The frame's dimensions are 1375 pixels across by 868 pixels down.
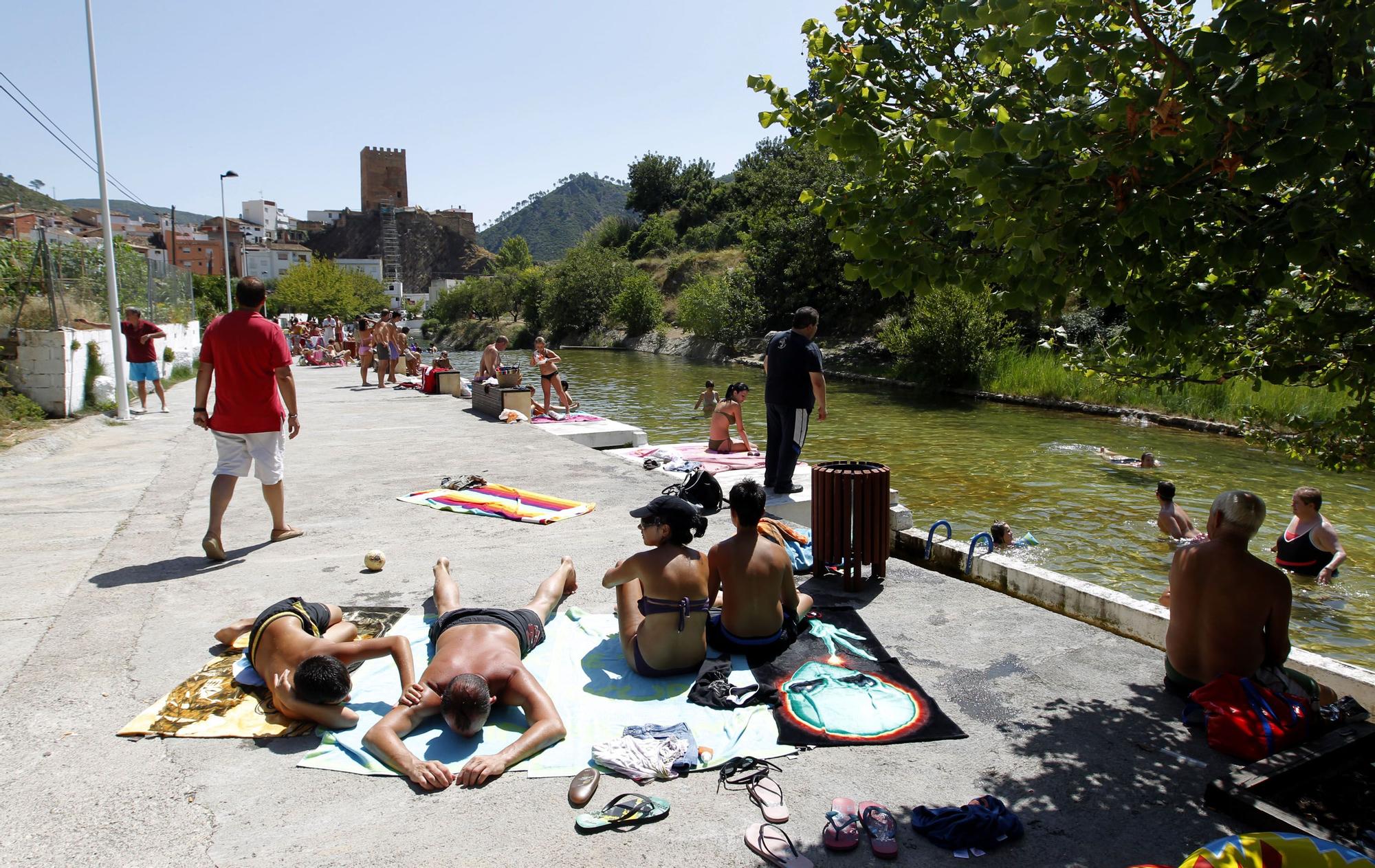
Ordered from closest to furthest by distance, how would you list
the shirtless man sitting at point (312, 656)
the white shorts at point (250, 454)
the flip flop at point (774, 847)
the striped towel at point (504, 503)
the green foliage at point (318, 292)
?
the flip flop at point (774, 847), the shirtless man sitting at point (312, 656), the white shorts at point (250, 454), the striped towel at point (504, 503), the green foliage at point (318, 292)

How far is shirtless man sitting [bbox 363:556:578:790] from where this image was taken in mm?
3730

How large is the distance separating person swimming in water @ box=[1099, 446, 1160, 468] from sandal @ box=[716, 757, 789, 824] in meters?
12.8

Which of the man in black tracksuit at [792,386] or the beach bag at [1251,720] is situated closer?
the beach bag at [1251,720]

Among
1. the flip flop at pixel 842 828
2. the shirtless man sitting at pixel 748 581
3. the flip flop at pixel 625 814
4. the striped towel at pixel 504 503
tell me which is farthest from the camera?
the striped towel at pixel 504 503

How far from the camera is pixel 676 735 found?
3.97 meters

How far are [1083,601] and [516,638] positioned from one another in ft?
12.7

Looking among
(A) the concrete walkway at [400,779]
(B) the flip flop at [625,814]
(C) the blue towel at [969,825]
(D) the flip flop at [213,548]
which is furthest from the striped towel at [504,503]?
(C) the blue towel at [969,825]

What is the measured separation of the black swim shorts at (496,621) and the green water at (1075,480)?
6271 millimetres

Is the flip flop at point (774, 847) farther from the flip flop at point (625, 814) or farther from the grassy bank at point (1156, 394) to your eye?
the grassy bank at point (1156, 394)

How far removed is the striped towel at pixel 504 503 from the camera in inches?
322

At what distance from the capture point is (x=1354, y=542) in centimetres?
1061

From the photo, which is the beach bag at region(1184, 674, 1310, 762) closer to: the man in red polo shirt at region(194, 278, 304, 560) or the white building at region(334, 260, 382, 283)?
the man in red polo shirt at region(194, 278, 304, 560)

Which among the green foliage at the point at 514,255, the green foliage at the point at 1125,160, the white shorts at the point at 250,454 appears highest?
the green foliage at the point at 514,255

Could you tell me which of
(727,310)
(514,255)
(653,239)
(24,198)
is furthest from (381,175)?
(727,310)
